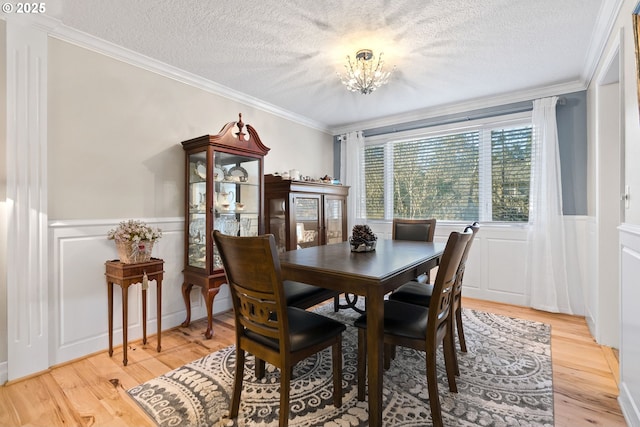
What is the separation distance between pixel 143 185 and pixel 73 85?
0.86m

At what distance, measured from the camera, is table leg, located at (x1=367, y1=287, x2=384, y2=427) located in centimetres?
139

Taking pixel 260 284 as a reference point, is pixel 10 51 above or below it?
above

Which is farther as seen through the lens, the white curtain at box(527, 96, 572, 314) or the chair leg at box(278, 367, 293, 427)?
the white curtain at box(527, 96, 572, 314)

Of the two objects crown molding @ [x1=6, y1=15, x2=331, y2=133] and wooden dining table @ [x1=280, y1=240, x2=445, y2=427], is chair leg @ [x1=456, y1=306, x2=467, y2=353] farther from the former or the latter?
crown molding @ [x1=6, y1=15, x2=331, y2=133]

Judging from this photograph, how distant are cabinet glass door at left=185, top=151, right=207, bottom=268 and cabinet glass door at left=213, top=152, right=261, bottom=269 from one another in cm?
12

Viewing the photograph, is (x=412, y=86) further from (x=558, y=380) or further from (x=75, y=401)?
(x=75, y=401)

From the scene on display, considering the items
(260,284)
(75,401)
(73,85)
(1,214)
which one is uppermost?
(73,85)

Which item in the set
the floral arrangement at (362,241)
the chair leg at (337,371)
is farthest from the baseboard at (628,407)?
the floral arrangement at (362,241)

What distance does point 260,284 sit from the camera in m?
1.37

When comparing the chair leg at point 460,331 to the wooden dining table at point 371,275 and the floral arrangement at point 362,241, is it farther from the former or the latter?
the floral arrangement at point 362,241

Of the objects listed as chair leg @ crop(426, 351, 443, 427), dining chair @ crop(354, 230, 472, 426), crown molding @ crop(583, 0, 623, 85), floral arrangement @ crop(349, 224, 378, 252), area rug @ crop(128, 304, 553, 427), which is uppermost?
crown molding @ crop(583, 0, 623, 85)

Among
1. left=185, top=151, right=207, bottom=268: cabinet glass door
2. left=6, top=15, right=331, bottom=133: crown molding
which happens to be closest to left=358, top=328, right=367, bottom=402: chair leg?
left=185, top=151, right=207, bottom=268: cabinet glass door

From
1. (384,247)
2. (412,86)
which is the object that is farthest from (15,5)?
(412,86)

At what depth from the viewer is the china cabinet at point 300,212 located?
3.47 meters
